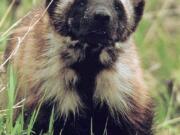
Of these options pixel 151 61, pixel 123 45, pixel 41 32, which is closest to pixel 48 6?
pixel 41 32

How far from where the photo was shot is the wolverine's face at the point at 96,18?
498cm

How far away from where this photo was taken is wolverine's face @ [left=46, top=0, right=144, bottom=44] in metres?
4.98

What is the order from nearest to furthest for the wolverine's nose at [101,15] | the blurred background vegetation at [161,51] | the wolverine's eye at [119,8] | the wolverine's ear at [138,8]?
the wolverine's nose at [101,15] → the wolverine's eye at [119,8] → the wolverine's ear at [138,8] → the blurred background vegetation at [161,51]

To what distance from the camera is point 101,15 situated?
4.94 meters

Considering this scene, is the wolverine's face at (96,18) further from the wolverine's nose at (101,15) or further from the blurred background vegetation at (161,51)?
the blurred background vegetation at (161,51)

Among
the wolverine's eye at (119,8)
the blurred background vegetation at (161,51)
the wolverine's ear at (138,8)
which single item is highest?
the wolverine's eye at (119,8)

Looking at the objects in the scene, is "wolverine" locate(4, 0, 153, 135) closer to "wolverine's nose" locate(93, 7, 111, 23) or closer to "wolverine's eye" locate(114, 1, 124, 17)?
"wolverine's eye" locate(114, 1, 124, 17)

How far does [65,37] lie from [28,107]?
488 mm

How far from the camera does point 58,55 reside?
531 cm

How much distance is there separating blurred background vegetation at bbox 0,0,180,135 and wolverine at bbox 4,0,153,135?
0.81m

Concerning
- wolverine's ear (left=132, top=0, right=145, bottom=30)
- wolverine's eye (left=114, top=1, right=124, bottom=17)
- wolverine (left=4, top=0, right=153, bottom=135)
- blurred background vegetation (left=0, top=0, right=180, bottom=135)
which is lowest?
blurred background vegetation (left=0, top=0, right=180, bottom=135)

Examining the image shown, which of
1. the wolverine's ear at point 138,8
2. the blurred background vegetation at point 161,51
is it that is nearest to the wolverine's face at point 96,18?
the wolverine's ear at point 138,8

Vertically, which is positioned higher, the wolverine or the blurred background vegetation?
the wolverine

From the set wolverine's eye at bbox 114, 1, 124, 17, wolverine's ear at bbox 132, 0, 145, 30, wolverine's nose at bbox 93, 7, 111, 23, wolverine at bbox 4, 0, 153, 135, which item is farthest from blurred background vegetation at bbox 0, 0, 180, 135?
wolverine's nose at bbox 93, 7, 111, 23
